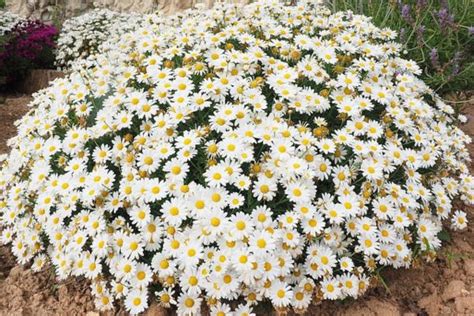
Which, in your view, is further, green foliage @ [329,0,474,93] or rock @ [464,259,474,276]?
green foliage @ [329,0,474,93]

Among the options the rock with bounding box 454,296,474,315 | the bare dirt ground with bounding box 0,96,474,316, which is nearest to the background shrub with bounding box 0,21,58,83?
the bare dirt ground with bounding box 0,96,474,316

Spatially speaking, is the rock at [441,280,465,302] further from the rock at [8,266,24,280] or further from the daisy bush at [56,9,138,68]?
the daisy bush at [56,9,138,68]

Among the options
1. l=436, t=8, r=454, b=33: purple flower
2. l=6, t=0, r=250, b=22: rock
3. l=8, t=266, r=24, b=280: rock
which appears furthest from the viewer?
l=6, t=0, r=250, b=22: rock

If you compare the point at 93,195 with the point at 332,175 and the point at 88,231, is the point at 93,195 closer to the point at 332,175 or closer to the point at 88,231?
the point at 88,231

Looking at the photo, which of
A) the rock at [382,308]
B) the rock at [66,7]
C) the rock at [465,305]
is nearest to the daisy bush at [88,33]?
the rock at [66,7]

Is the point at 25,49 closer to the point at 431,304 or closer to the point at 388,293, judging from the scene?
the point at 388,293
